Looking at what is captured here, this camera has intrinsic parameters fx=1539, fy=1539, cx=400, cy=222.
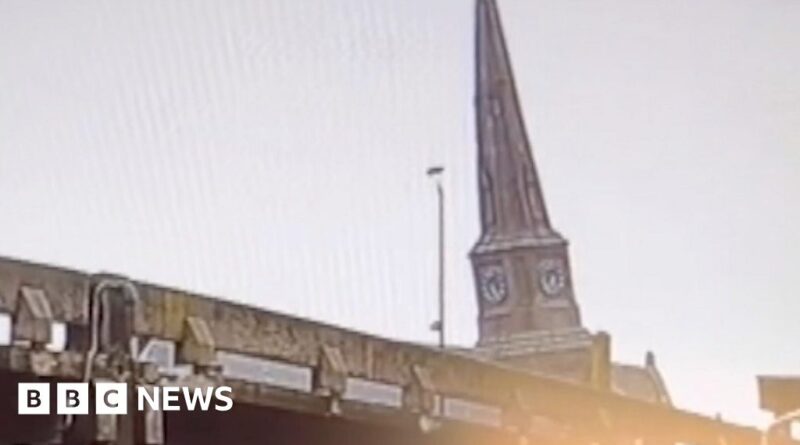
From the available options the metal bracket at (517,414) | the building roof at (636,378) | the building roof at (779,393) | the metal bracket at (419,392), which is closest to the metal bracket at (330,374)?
the metal bracket at (419,392)

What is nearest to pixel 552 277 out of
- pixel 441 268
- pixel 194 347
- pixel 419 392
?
pixel 441 268

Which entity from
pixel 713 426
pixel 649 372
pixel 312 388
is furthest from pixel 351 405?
pixel 649 372

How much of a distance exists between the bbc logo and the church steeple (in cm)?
2542

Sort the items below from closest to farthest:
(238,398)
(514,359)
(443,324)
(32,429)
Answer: (32,429) → (238,398) → (443,324) → (514,359)

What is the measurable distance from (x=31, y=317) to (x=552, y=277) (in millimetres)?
25979

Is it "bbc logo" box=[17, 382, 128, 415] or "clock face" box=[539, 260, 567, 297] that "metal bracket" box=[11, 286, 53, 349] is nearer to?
"bbc logo" box=[17, 382, 128, 415]

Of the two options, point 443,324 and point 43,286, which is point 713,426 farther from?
point 443,324

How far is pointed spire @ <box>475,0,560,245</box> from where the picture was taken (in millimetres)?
28938

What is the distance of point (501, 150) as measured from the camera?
2925cm

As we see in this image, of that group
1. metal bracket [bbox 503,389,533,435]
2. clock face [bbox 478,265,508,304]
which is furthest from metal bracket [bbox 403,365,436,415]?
clock face [bbox 478,265,508,304]

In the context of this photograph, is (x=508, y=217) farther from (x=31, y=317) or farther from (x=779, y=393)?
(x=31, y=317)

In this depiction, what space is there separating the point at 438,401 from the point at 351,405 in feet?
1.63

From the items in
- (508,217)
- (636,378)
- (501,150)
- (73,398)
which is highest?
(501,150)

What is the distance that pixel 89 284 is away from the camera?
321cm
